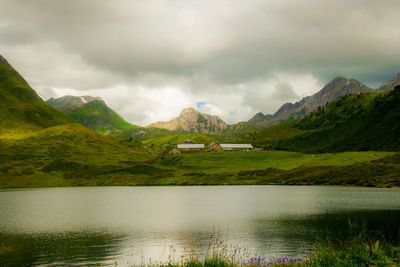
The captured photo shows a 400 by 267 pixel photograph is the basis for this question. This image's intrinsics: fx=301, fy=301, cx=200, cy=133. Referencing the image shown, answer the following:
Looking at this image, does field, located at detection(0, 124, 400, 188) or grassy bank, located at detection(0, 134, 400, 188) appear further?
field, located at detection(0, 124, 400, 188)

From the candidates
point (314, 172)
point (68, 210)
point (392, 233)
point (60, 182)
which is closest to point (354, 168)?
point (314, 172)

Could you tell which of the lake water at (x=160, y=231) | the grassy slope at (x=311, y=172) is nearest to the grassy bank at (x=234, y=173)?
the grassy slope at (x=311, y=172)

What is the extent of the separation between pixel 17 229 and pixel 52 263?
2386 cm

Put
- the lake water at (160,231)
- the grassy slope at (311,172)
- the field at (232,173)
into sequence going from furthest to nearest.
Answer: the field at (232,173)
the grassy slope at (311,172)
the lake water at (160,231)

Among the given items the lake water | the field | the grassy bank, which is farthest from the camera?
the field

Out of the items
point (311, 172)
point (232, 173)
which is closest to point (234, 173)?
point (232, 173)

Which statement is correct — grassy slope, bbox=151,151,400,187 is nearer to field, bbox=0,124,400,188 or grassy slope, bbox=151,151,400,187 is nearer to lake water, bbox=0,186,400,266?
field, bbox=0,124,400,188

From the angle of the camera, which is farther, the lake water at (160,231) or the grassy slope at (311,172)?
the grassy slope at (311,172)

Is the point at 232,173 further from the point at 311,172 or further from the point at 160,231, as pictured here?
the point at 160,231

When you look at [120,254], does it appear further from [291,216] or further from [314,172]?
[314,172]

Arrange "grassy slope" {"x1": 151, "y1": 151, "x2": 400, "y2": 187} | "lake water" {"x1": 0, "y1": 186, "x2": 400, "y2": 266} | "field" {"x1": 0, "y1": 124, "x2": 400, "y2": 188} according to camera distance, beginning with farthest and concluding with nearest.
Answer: "field" {"x1": 0, "y1": 124, "x2": 400, "y2": 188} → "grassy slope" {"x1": 151, "y1": 151, "x2": 400, "y2": 187} → "lake water" {"x1": 0, "y1": 186, "x2": 400, "y2": 266}

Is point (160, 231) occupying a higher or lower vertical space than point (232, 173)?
higher

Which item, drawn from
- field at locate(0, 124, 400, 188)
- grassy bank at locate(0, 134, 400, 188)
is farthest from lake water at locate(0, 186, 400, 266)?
grassy bank at locate(0, 134, 400, 188)

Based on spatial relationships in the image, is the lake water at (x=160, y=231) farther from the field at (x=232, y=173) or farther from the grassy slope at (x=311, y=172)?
the field at (x=232, y=173)
